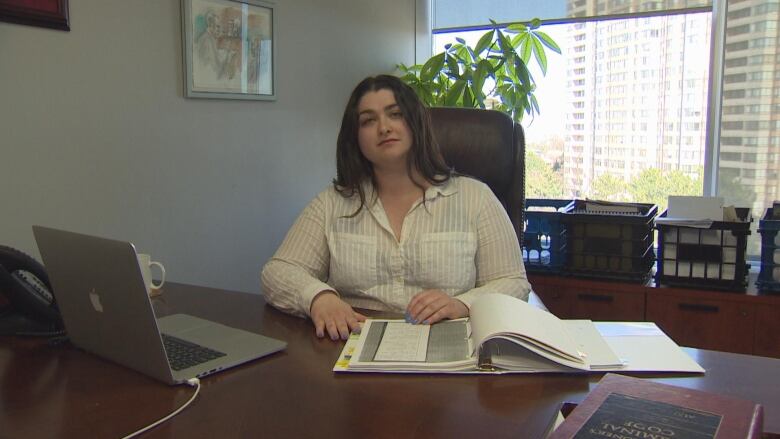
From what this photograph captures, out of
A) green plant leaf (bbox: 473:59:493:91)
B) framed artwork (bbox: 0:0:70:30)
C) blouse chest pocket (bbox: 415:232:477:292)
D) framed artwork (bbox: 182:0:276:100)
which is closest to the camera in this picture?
framed artwork (bbox: 0:0:70:30)

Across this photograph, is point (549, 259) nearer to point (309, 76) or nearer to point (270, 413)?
point (309, 76)

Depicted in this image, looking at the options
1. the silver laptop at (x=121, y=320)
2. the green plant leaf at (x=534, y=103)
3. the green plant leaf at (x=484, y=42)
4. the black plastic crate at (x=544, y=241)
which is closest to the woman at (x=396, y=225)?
the silver laptop at (x=121, y=320)

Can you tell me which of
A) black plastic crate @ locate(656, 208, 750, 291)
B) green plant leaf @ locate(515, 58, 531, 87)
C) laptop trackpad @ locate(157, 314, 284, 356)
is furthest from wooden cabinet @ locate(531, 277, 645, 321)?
laptop trackpad @ locate(157, 314, 284, 356)

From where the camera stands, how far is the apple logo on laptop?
1125 mm

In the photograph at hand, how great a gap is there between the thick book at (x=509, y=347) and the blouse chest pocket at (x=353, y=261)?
43cm

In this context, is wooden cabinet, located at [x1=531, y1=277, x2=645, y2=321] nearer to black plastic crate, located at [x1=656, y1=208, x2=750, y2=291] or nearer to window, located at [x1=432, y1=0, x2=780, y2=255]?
black plastic crate, located at [x1=656, y1=208, x2=750, y2=291]

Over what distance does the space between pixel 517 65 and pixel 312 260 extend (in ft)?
5.26

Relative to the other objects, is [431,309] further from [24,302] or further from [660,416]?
[24,302]

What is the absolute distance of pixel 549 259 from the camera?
2771 mm

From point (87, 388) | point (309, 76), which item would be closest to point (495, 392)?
point (87, 388)

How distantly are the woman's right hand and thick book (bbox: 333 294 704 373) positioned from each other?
36mm

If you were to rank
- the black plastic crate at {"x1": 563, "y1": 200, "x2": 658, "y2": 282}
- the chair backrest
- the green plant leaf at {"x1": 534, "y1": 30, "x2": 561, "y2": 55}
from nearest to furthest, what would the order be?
the chair backrest → the black plastic crate at {"x1": 563, "y1": 200, "x2": 658, "y2": 282} → the green plant leaf at {"x1": 534, "y1": 30, "x2": 561, "y2": 55}

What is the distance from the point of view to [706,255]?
2.51 meters

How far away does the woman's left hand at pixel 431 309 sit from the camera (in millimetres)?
1368
